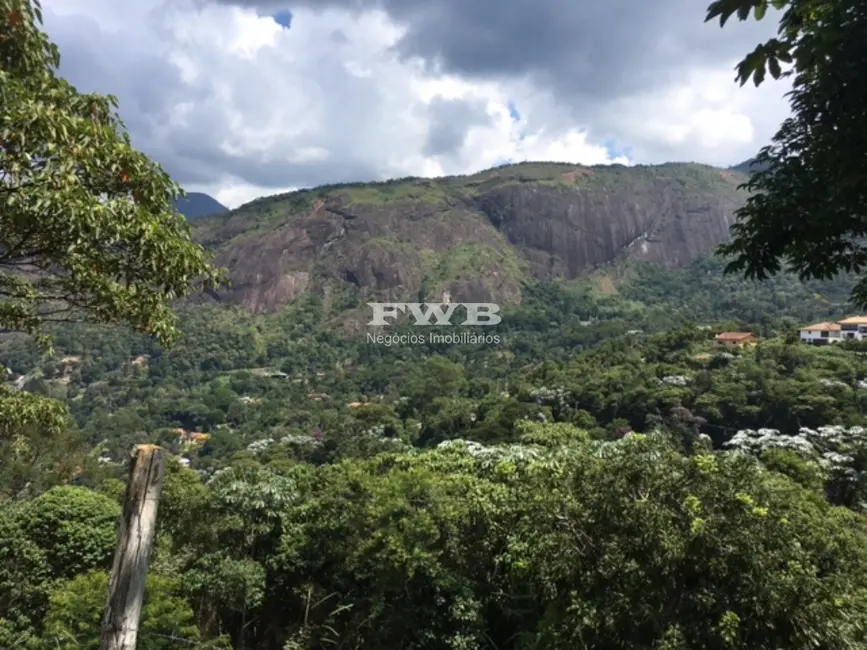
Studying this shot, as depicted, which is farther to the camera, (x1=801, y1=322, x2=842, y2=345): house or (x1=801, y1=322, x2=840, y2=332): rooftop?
(x1=801, y1=322, x2=840, y2=332): rooftop

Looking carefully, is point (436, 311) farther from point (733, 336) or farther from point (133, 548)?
point (133, 548)

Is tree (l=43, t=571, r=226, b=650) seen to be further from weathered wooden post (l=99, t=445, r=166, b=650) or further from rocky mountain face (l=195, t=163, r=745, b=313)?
rocky mountain face (l=195, t=163, r=745, b=313)

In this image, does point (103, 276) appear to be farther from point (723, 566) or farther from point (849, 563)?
point (849, 563)

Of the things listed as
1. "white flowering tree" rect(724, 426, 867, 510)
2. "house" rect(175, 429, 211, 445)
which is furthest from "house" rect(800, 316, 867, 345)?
"house" rect(175, 429, 211, 445)

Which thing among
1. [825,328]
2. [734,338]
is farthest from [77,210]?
[825,328]

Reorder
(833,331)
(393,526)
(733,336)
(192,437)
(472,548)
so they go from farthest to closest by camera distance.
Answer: (192,437) → (833,331) → (733,336) → (472,548) → (393,526)

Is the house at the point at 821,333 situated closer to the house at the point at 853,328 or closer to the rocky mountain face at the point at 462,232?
the house at the point at 853,328
